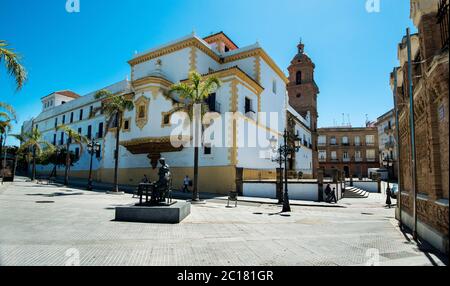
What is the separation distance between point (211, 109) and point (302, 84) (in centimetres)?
2398

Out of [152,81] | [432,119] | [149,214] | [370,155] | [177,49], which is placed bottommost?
[149,214]

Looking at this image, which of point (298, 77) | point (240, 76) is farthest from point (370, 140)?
point (240, 76)

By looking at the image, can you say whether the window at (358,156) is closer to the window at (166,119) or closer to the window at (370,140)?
the window at (370,140)

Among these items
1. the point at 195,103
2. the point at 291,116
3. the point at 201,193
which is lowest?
the point at 201,193

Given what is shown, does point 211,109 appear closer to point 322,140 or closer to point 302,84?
point 302,84

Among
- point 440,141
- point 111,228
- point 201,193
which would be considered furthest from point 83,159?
point 440,141

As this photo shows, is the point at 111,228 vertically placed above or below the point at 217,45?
below

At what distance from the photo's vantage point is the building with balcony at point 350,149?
5547 centimetres

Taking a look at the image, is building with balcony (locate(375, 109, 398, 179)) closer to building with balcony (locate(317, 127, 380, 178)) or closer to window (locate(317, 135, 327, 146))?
building with balcony (locate(317, 127, 380, 178))

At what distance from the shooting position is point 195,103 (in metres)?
18.0

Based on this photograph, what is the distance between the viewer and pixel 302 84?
42.7 metres
